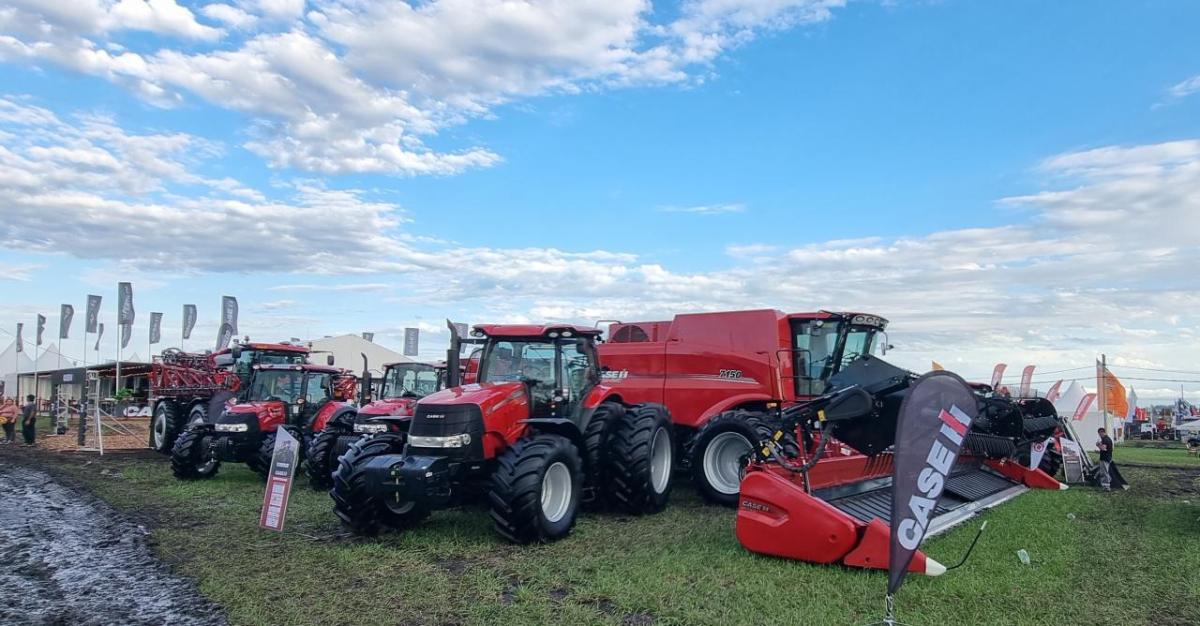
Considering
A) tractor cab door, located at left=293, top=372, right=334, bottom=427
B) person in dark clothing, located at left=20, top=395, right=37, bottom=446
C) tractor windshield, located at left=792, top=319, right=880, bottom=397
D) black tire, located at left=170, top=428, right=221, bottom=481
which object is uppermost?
tractor windshield, located at left=792, top=319, right=880, bottom=397

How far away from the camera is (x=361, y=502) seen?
7828 mm

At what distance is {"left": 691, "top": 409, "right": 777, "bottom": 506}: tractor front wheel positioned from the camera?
394 inches

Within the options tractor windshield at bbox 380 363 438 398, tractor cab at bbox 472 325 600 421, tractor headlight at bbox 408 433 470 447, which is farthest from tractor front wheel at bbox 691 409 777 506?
tractor windshield at bbox 380 363 438 398

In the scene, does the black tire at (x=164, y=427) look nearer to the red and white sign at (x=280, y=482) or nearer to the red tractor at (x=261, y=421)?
the red tractor at (x=261, y=421)

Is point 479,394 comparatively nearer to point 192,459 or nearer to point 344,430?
point 344,430

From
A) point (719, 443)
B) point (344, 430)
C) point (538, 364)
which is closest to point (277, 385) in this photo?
point (344, 430)

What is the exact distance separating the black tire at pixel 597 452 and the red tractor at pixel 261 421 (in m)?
4.93

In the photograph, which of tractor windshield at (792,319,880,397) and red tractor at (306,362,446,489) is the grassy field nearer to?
red tractor at (306,362,446,489)

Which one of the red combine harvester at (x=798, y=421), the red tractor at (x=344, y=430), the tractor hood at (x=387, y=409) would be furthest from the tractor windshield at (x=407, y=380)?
the red combine harvester at (x=798, y=421)

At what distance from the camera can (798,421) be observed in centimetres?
749

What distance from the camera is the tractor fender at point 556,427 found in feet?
27.9

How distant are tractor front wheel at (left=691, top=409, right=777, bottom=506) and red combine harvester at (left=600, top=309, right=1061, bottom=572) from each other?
0.05 ft

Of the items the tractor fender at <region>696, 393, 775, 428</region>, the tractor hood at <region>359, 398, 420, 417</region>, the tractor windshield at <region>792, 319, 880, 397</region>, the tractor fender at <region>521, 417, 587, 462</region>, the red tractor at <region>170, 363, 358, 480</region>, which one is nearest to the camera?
the tractor fender at <region>521, 417, 587, 462</region>

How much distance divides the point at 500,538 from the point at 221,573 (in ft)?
8.30
